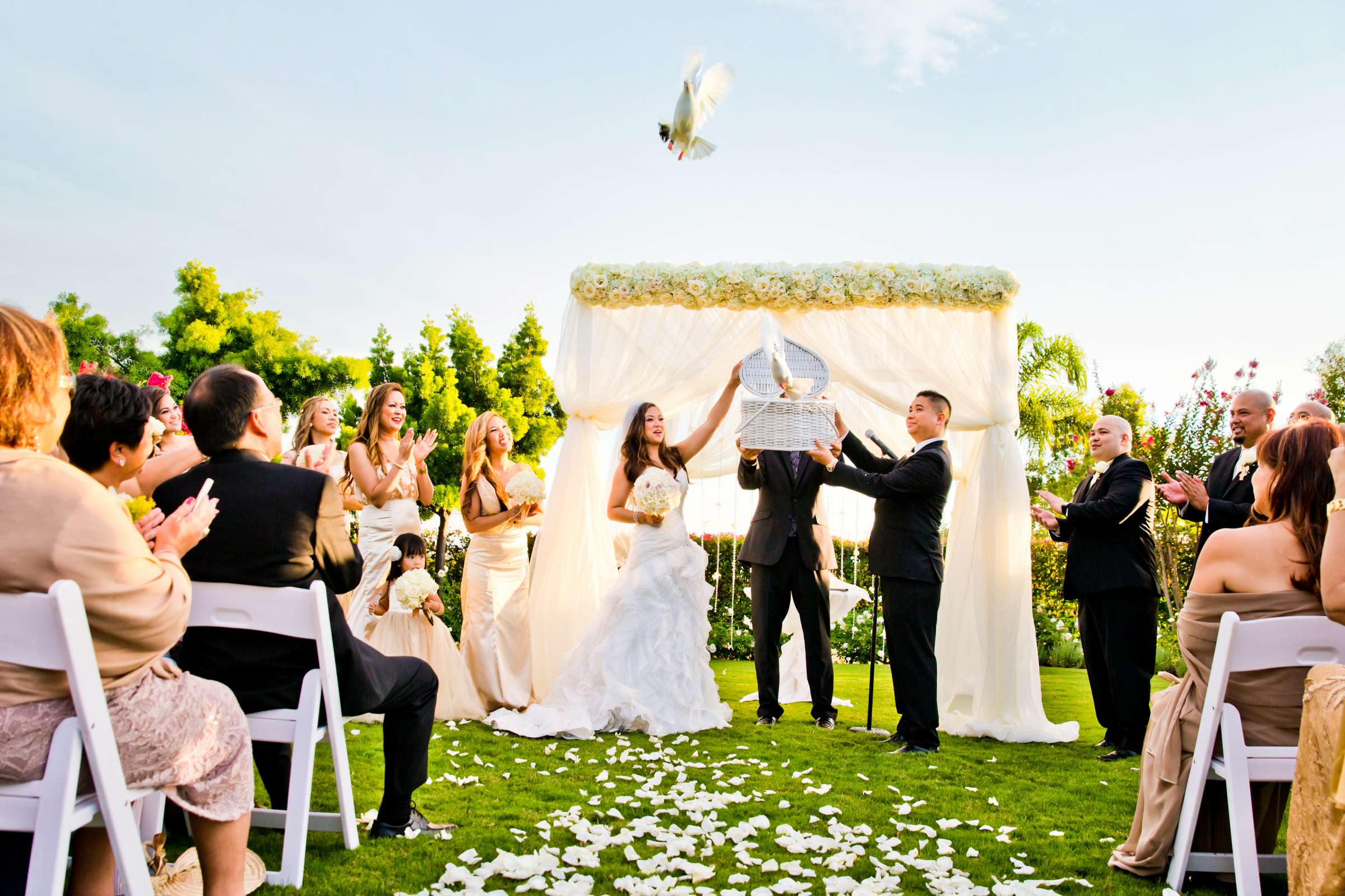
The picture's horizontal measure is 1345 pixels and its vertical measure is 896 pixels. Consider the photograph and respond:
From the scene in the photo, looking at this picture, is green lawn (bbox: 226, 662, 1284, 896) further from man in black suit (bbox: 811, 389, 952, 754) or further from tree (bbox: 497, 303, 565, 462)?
tree (bbox: 497, 303, 565, 462)

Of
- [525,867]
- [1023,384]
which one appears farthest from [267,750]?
[1023,384]

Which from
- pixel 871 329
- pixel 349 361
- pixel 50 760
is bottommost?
pixel 50 760

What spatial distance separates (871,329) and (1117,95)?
159 inches

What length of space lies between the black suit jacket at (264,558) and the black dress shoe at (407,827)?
68 cm

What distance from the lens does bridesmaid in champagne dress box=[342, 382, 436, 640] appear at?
6.50 meters

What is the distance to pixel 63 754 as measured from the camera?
212cm

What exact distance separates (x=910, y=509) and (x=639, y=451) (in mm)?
2067

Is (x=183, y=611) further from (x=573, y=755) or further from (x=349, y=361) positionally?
(x=349, y=361)

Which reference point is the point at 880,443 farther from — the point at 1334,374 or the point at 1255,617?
the point at 1334,374

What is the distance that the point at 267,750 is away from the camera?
3.64 m

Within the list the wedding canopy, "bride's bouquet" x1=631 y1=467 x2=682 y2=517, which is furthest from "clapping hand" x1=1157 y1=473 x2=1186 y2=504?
"bride's bouquet" x1=631 y1=467 x2=682 y2=517

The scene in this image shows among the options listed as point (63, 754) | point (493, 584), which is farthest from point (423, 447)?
point (63, 754)

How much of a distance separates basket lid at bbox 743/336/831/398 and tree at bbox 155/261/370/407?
22.9m

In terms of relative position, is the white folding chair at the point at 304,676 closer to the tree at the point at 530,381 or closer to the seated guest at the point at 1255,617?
the seated guest at the point at 1255,617
